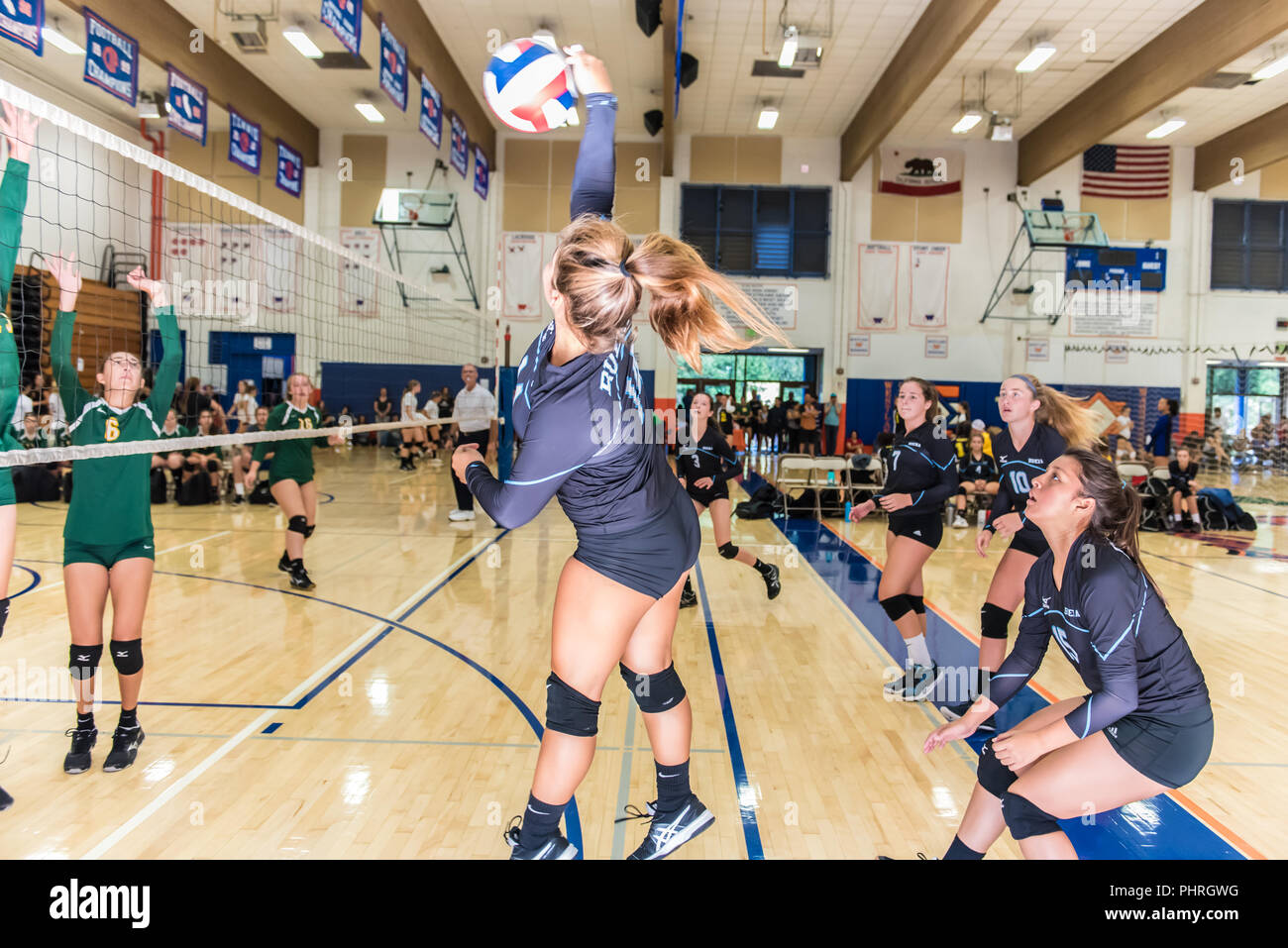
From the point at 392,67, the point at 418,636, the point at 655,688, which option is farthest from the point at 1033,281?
the point at 655,688

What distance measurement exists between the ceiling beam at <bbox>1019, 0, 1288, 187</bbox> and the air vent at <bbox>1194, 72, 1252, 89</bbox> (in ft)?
3.39

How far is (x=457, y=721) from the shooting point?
4.11 metres

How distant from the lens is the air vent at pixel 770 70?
15.4 m

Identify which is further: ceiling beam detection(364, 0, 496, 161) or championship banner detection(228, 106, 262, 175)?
championship banner detection(228, 106, 262, 175)

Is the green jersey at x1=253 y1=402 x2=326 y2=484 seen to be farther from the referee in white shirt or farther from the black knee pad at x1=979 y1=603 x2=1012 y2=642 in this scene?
the black knee pad at x1=979 y1=603 x2=1012 y2=642

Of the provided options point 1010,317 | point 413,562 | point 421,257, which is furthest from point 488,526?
point 1010,317

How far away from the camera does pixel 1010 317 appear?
2000cm

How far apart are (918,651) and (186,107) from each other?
40.5 ft

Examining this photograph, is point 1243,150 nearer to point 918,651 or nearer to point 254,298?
point 918,651

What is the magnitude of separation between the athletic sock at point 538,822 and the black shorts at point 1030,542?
2793 millimetres

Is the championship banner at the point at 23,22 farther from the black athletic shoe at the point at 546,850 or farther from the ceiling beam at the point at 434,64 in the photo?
the black athletic shoe at the point at 546,850

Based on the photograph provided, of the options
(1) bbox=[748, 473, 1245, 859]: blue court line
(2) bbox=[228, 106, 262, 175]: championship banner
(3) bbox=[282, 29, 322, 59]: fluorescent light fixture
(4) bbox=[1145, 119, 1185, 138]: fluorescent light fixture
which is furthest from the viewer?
(4) bbox=[1145, 119, 1185, 138]: fluorescent light fixture

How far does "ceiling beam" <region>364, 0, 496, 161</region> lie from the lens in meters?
12.8

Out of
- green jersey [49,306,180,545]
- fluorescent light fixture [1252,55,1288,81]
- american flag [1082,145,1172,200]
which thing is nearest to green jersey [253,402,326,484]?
green jersey [49,306,180,545]
